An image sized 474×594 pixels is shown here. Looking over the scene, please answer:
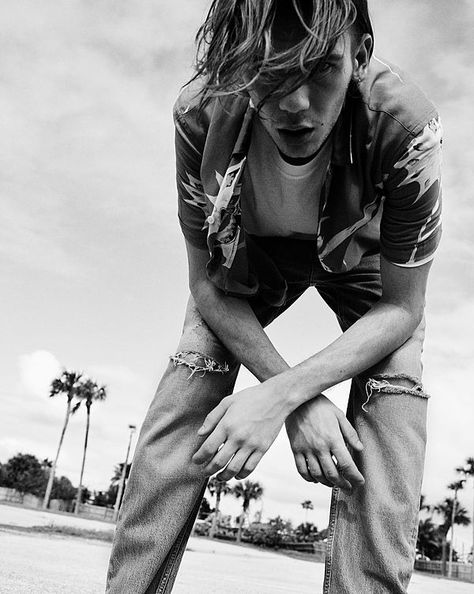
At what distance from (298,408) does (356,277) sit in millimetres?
637

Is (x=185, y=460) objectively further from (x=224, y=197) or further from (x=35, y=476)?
(x=35, y=476)

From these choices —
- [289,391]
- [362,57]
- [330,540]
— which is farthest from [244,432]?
[362,57]

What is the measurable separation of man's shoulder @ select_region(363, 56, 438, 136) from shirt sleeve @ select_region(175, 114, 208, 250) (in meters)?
0.60

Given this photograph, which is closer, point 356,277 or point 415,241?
point 415,241

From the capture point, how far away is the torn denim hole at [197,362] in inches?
101

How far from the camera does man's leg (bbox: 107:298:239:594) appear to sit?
2.38 m

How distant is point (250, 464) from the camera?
6.92 feet

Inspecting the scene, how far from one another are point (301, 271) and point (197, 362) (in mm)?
515

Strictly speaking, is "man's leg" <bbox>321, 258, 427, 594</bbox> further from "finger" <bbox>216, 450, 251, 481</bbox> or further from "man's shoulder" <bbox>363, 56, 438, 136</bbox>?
"man's shoulder" <bbox>363, 56, 438, 136</bbox>

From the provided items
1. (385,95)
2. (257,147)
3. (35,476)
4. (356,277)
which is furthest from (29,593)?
(35,476)

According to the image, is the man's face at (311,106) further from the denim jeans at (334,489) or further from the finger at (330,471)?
the finger at (330,471)

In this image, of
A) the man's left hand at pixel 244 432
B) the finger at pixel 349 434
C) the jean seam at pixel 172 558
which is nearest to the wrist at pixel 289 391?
the man's left hand at pixel 244 432

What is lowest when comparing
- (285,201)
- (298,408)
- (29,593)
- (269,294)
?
(29,593)

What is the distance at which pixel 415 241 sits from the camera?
2266 mm
